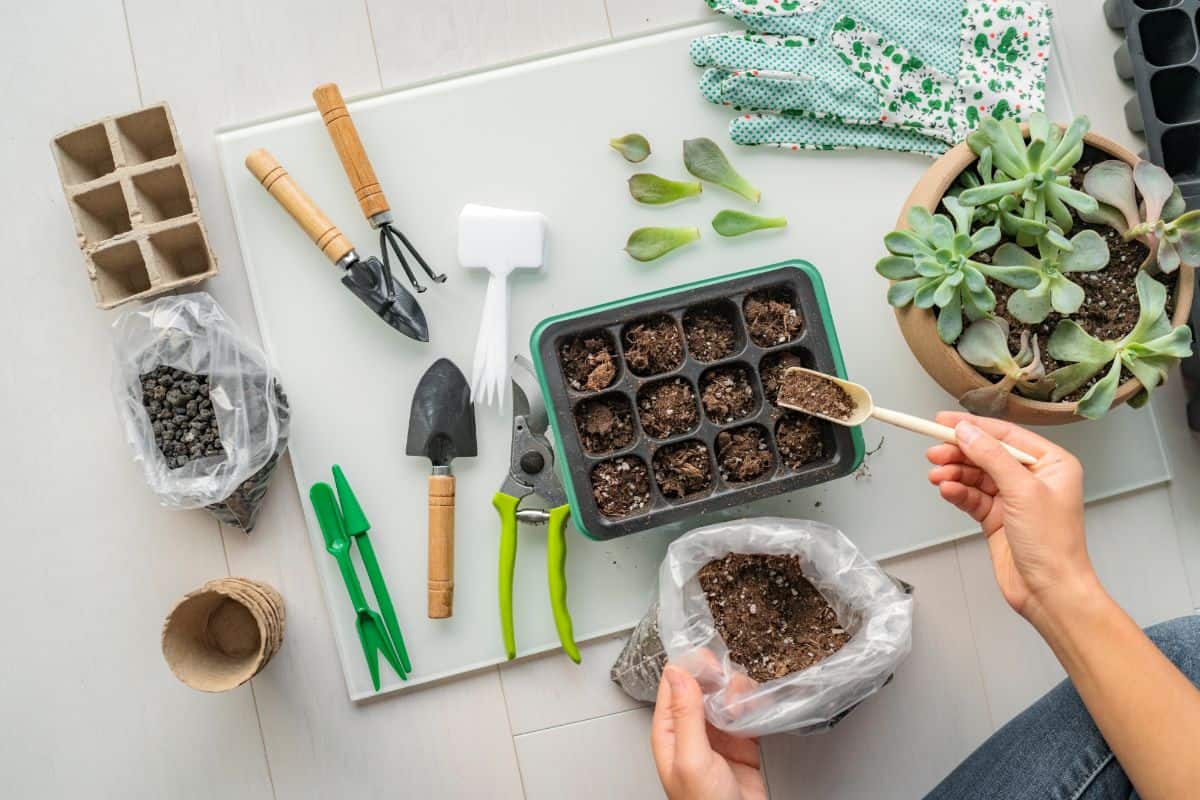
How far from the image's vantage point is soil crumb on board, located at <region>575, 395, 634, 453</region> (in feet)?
2.86

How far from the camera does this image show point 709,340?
0.89 meters

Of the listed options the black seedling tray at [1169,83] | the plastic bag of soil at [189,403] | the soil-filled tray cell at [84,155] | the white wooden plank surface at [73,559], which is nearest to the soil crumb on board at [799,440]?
the black seedling tray at [1169,83]

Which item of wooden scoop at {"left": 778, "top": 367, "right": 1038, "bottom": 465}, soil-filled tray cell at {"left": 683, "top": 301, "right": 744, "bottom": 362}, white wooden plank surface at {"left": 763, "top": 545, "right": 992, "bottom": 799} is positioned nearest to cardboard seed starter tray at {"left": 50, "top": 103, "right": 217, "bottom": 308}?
soil-filled tray cell at {"left": 683, "top": 301, "right": 744, "bottom": 362}

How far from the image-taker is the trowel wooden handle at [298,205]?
3.11ft

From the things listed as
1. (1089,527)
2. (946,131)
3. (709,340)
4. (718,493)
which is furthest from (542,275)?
(1089,527)

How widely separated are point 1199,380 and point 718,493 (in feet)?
1.93

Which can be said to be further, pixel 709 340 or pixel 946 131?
pixel 946 131

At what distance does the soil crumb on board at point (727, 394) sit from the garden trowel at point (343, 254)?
0.33 m

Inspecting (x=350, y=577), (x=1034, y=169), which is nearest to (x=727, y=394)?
(x=1034, y=169)

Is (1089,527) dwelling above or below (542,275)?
below

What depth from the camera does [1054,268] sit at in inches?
32.2

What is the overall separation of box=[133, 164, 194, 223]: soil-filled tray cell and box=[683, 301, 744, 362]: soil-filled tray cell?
552 mm

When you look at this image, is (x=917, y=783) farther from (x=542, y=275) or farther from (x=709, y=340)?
(x=542, y=275)

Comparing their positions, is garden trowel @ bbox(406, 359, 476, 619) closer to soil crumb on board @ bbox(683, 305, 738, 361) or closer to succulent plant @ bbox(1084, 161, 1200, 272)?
soil crumb on board @ bbox(683, 305, 738, 361)
